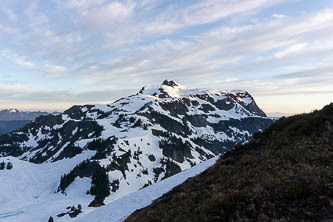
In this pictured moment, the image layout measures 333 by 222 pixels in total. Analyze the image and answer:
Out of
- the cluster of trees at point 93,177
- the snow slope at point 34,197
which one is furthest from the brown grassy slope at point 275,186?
the cluster of trees at point 93,177

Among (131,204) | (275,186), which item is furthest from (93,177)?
(275,186)

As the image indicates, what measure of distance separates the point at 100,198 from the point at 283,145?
506 feet

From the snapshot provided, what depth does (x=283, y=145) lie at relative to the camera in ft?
54.2

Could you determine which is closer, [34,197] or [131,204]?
[131,204]

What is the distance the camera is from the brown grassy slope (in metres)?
8.29

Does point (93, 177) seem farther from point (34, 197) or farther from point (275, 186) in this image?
point (275, 186)

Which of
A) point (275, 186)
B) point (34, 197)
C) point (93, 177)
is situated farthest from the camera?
point (93, 177)

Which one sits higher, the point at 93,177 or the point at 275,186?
the point at 275,186

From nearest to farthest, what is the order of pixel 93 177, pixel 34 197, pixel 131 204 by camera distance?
pixel 131 204 < pixel 34 197 < pixel 93 177

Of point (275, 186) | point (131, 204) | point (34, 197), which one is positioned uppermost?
point (275, 186)

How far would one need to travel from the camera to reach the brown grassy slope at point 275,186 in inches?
326

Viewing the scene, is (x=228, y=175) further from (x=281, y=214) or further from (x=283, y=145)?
(x=281, y=214)

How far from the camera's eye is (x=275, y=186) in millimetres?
9891

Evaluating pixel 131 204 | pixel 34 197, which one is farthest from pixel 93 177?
pixel 131 204
